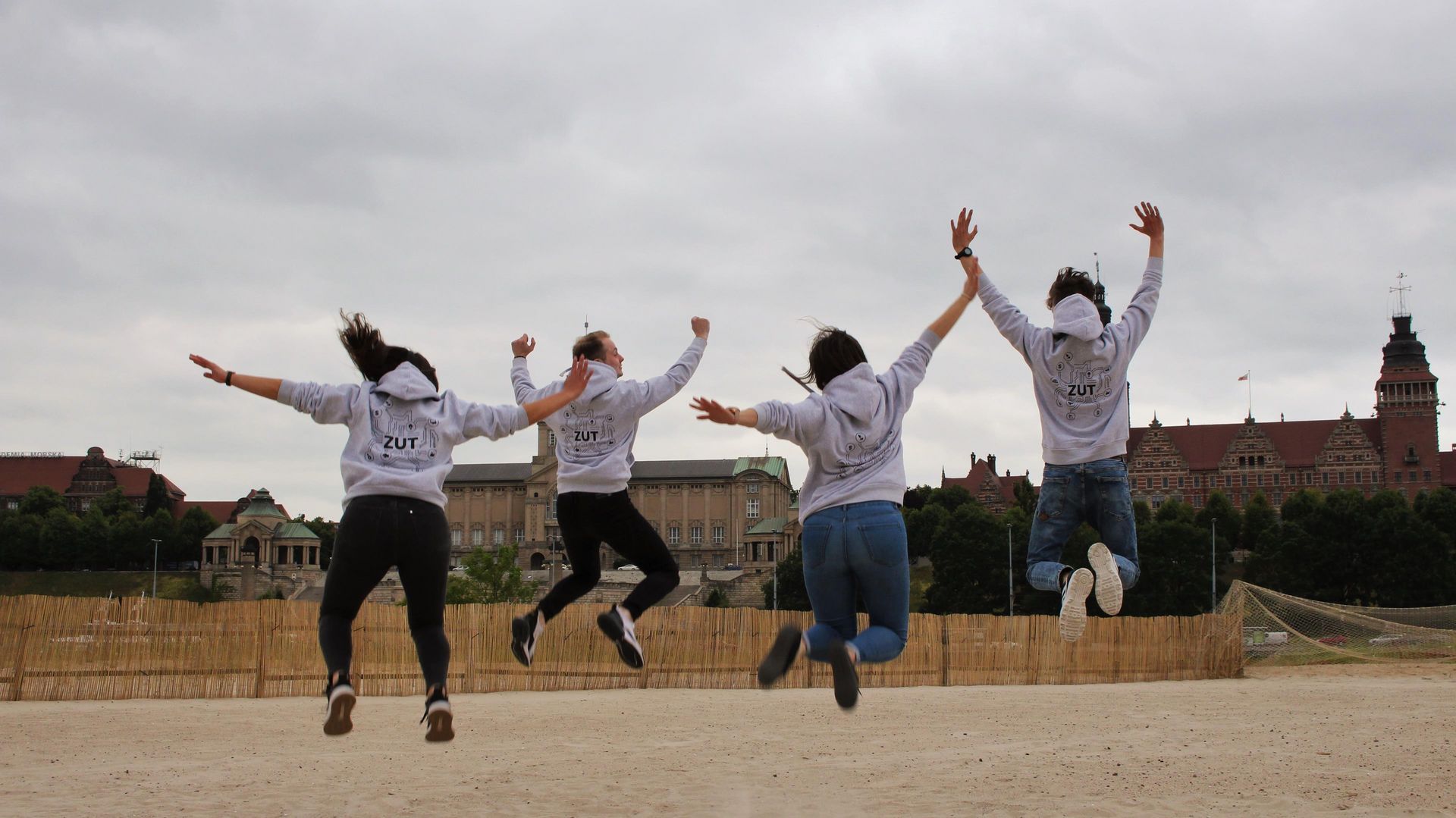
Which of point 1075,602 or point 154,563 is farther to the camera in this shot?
point 154,563

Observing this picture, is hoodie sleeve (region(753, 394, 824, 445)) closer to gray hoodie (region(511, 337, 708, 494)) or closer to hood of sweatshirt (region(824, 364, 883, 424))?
hood of sweatshirt (region(824, 364, 883, 424))

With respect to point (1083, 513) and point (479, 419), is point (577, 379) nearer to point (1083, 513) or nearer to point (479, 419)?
point (479, 419)

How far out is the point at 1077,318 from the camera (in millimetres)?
10047

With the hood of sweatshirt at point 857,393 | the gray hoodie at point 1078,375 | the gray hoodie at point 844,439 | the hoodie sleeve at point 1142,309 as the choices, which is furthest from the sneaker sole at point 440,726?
the hoodie sleeve at point 1142,309

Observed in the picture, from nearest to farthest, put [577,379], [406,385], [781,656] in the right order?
[781,656], [406,385], [577,379]

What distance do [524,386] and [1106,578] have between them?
4.98 meters

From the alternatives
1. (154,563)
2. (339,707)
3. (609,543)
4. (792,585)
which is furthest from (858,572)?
(154,563)

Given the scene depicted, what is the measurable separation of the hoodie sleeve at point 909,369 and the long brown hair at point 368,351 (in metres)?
3.34

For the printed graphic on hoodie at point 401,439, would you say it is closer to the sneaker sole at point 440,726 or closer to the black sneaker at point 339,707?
the black sneaker at point 339,707

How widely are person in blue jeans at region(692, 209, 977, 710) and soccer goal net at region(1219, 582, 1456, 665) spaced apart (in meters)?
35.6

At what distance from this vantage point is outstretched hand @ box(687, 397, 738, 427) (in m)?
8.74

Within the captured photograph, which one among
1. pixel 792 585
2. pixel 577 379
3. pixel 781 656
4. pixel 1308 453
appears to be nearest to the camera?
pixel 781 656

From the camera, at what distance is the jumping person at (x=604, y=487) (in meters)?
10.3

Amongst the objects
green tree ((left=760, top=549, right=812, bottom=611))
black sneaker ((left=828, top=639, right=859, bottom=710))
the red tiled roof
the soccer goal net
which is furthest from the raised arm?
the red tiled roof
